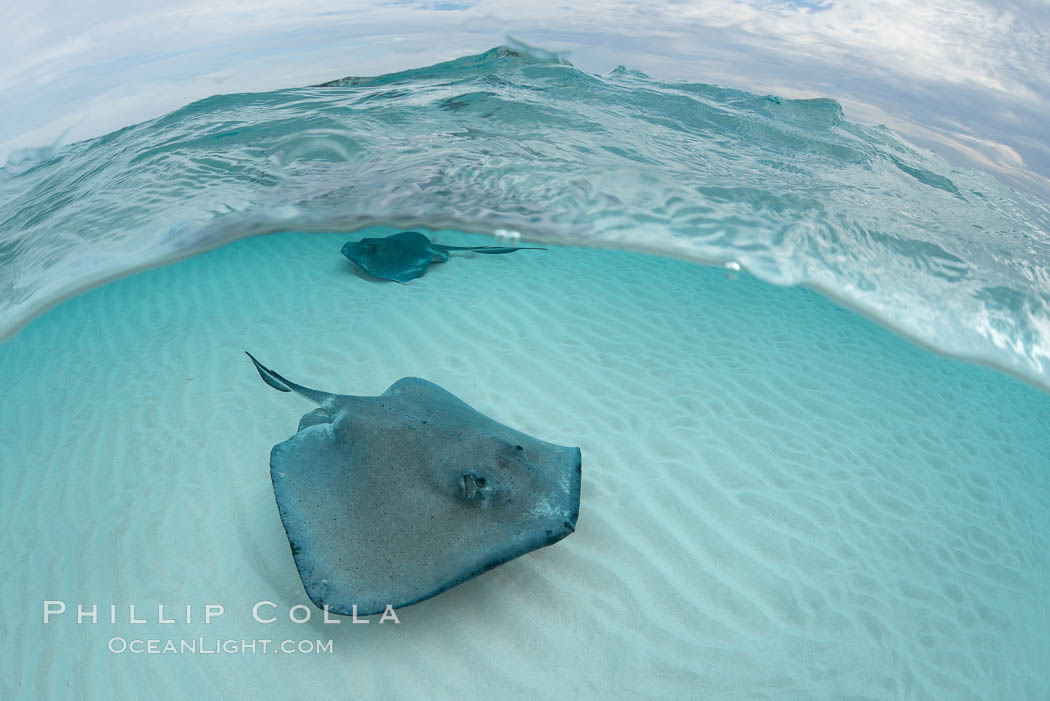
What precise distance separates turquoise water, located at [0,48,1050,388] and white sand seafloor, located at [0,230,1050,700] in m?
1.35

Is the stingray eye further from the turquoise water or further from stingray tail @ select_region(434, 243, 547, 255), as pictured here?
the turquoise water

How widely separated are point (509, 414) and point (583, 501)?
120 centimetres

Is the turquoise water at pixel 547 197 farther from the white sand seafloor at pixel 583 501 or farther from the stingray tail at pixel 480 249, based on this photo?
the stingray tail at pixel 480 249

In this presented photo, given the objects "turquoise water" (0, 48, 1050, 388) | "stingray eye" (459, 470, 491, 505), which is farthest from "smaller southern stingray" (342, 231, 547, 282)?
"stingray eye" (459, 470, 491, 505)

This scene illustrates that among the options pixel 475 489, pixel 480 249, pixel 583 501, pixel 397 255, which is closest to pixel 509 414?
pixel 583 501

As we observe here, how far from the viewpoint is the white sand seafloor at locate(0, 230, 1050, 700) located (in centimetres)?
254

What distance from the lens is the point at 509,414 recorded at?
171 inches

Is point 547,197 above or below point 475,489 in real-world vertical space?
below

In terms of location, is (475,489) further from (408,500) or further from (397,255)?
(397,255)

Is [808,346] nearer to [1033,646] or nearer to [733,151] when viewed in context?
[1033,646]

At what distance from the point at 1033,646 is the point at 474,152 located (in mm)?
9995

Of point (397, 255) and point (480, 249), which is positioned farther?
point (480, 249)

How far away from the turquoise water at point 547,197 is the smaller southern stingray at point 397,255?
2.12m

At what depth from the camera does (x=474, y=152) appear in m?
9.76
